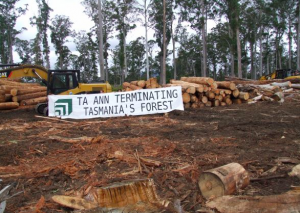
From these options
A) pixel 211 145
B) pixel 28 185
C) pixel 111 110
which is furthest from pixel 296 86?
pixel 28 185

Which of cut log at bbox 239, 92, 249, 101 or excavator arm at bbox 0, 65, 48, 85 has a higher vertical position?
excavator arm at bbox 0, 65, 48, 85

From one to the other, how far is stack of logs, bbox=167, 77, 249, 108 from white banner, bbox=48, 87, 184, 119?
2264 mm

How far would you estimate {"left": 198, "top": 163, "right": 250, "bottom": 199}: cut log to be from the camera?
11.7 ft

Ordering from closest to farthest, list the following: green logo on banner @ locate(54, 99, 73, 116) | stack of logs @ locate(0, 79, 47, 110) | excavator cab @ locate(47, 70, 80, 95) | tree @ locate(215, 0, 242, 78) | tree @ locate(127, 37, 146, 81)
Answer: green logo on banner @ locate(54, 99, 73, 116)
excavator cab @ locate(47, 70, 80, 95)
stack of logs @ locate(0, 79, 47, 110)
tree @ locate(215, 0, 242, 78)
tree @ locate(127, 37, 146, 81)

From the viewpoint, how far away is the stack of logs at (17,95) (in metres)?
13.5

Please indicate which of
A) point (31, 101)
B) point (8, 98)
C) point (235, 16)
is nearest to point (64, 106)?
point (31, 101)

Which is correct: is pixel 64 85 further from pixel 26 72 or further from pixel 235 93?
pixel 235 93

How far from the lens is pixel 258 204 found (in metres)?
3.20

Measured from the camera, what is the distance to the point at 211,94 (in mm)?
13711

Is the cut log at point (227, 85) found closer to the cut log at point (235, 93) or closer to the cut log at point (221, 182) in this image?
the cut log at point (235, 93)

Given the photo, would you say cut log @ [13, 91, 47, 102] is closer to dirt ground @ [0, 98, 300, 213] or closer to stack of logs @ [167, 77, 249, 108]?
dirt ground @ [0, 98, 300, 213]

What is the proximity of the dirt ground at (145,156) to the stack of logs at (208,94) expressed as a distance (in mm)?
3844

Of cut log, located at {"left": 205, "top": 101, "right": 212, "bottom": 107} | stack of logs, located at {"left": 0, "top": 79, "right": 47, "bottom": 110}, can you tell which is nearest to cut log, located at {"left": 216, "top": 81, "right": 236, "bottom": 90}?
cut log, located at {"left": 205, "top": 101, "right": 212, "bottom": 107}

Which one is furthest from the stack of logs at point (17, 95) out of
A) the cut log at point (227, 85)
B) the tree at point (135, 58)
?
the tree at point (135, 58)
